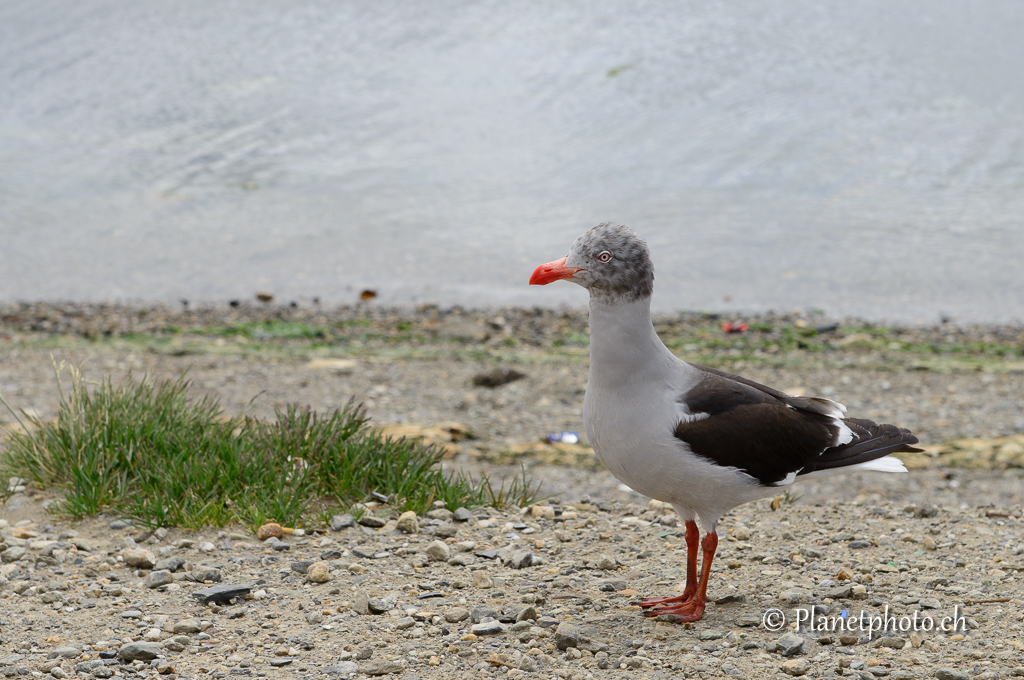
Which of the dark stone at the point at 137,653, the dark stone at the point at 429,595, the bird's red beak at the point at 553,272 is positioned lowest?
the dark stone at the point at 137,653

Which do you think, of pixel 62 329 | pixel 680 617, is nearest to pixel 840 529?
pixel 680 617

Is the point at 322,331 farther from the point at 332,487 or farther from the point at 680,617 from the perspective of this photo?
the point at 680,617

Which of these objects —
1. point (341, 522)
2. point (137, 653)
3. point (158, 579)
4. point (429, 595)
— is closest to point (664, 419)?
point (429, 595)

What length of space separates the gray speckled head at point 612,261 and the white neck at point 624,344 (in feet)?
0.21

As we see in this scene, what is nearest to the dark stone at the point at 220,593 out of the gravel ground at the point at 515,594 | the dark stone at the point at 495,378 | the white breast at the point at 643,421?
the gravel ground at the point at 515,594

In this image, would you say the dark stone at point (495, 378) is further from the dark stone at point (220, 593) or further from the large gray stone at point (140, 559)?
the dark stone at point (220, 593)

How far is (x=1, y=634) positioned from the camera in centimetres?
452

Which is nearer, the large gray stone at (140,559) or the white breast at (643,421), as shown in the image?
the white breast at (643,421)

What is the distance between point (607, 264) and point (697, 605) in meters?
1.68

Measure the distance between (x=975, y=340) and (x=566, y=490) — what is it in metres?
6.63

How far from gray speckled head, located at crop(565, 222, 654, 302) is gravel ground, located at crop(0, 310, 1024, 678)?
1.58m

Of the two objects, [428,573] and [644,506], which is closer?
[428,573]

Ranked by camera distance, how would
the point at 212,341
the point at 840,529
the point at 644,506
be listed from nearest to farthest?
the point at 840,529 → the point at 644,506 → the point at 212,341

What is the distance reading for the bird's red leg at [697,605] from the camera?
4.61 metres
